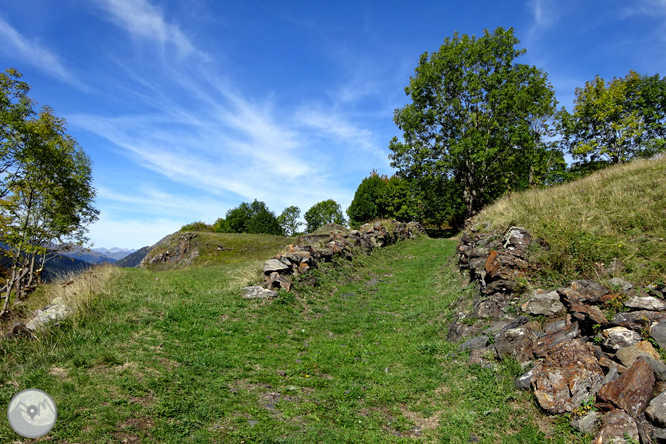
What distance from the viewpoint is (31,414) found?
3828 mm

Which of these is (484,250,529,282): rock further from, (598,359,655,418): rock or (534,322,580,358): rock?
(598,359,655,418): rock

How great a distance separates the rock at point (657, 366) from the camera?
3902 millimetres

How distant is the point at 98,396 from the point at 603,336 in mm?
8102

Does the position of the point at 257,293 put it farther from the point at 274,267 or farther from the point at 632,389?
the point at 632,389

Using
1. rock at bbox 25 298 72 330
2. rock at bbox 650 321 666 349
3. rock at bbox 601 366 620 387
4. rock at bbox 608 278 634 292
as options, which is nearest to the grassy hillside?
rock at bbox 608 278 634 292

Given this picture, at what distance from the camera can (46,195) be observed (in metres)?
18.4

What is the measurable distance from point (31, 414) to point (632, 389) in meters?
7.63

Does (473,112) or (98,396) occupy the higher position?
(473,112)

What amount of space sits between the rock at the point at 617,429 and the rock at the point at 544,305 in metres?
2.69

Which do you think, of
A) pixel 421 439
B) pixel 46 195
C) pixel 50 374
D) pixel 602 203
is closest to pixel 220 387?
pixel 50 374

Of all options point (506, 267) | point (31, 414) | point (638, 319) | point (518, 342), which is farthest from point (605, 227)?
point (31, 414)

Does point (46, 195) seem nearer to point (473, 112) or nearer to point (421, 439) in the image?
point (421, 439)

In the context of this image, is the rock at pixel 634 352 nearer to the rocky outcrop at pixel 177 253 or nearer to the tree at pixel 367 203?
the rocky outcrop at pixel 177 253

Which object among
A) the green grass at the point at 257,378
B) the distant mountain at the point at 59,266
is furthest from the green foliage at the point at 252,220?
the green grass at the point at 257,378
